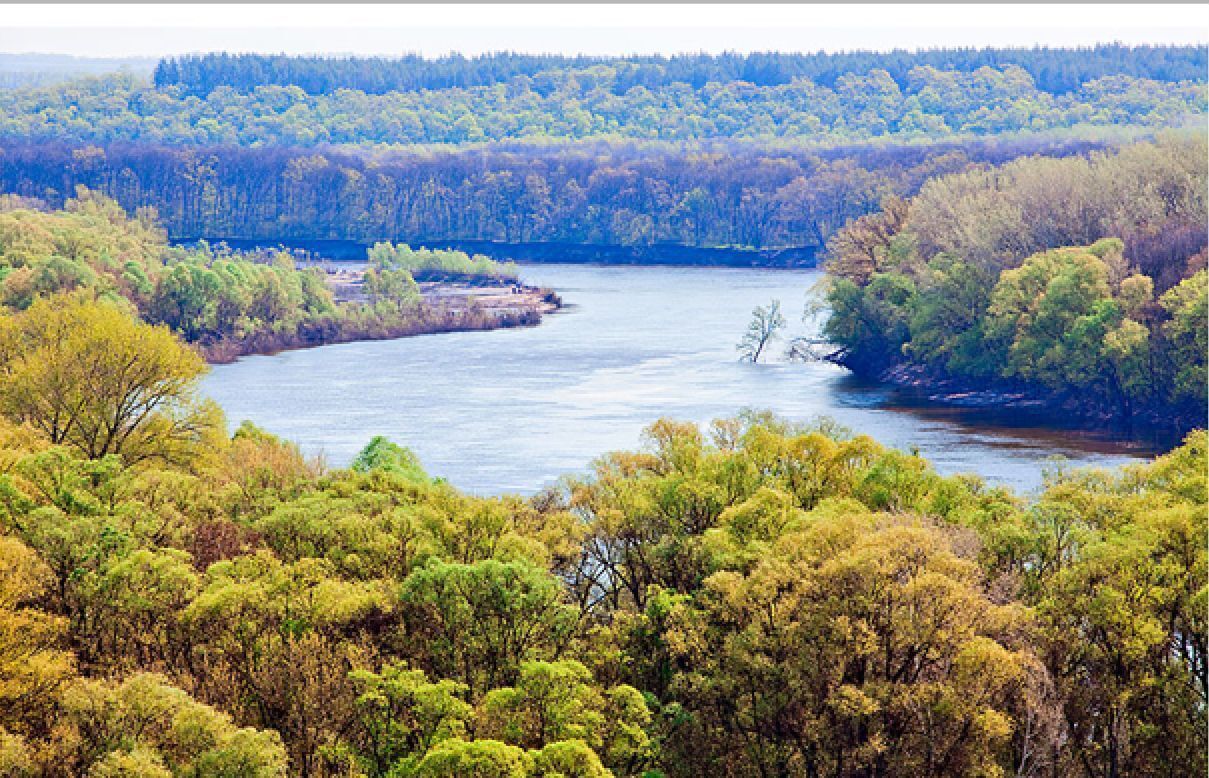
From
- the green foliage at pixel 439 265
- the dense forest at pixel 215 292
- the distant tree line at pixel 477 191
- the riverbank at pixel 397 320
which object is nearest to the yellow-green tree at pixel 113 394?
the dense forest at pixel 215 292

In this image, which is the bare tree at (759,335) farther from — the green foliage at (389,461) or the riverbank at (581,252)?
the riverbank at (581,252)

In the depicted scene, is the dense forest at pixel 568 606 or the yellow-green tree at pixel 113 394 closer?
the dense forest at pixel 568 606

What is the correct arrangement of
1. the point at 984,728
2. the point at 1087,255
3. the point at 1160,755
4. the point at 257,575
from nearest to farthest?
the point at 984,728 → the point at 1160,755 → the point at 257,575 → the point at 1087,255

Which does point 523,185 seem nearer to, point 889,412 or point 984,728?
point 889,412

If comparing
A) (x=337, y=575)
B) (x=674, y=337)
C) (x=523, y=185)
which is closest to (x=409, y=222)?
(x=523, y=185)

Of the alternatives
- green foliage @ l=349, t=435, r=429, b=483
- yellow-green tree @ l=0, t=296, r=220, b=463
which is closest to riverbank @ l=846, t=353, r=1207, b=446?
green foliage @ l=349, t=435, r=429, b=483

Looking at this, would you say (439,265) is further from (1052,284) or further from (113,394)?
(113,394)
